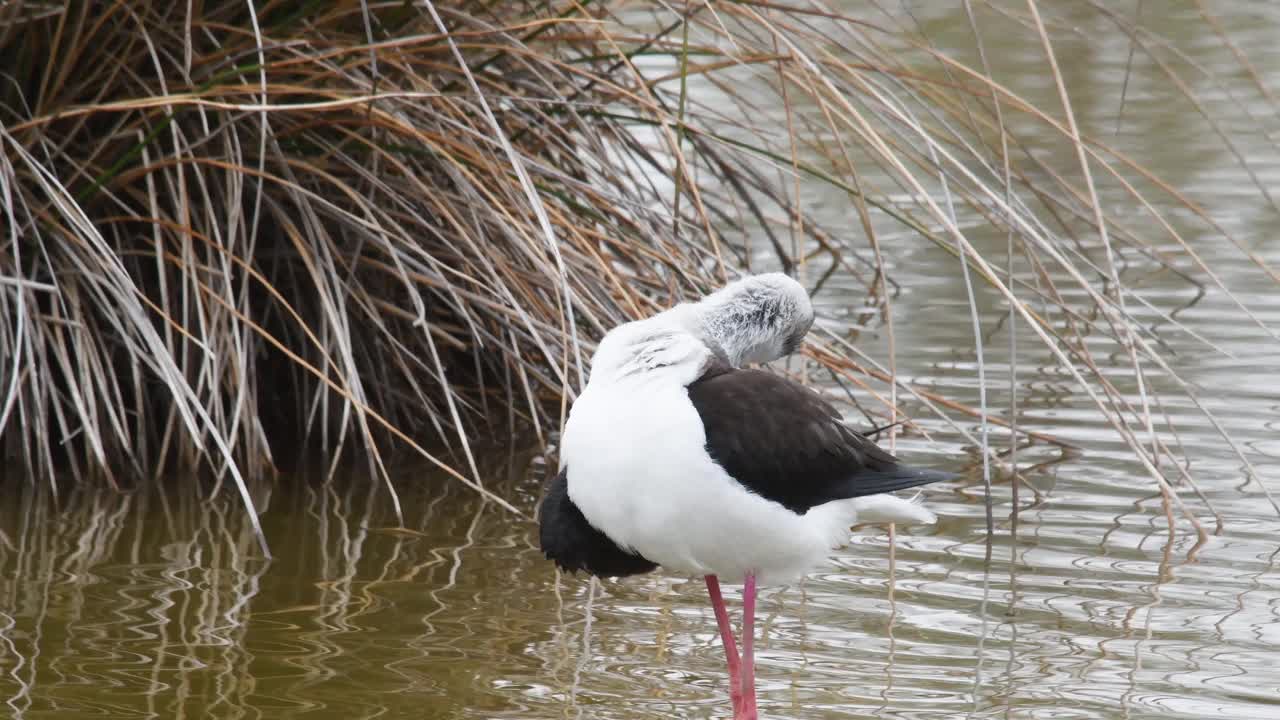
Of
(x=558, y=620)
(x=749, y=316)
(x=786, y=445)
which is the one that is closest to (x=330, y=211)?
(x=558, y=620)

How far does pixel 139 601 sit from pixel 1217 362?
416 cm

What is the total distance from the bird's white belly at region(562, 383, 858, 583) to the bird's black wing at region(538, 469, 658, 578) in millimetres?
87

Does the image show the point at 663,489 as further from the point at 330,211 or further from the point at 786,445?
the point at 330,211

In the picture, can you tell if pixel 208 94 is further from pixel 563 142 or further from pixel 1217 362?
pixel 1217 362

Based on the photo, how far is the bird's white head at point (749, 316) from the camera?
4.15 metres

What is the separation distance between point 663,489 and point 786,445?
35 cm

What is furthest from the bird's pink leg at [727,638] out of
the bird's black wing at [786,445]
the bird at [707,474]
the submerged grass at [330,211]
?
the submerged grass at [330,211]

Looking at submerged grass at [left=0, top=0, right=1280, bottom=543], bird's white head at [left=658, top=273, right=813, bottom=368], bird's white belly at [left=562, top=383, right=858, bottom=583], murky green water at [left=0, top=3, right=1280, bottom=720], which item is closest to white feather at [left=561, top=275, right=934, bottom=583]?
bird's white belly at [left=562, top=383, right=858, bottom=583]

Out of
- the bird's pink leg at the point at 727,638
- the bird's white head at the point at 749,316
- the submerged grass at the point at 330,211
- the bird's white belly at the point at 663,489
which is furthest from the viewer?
the submerged grass at the point at 330,211

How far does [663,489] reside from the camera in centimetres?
361

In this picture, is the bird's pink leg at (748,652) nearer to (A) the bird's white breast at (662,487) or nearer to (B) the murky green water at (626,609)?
(A) the bird's white breast at (662,487)

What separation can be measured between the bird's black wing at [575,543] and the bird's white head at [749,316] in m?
0.50

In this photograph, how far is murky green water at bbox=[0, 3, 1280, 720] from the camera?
166 inches

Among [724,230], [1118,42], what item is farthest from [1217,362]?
[1118,42]
